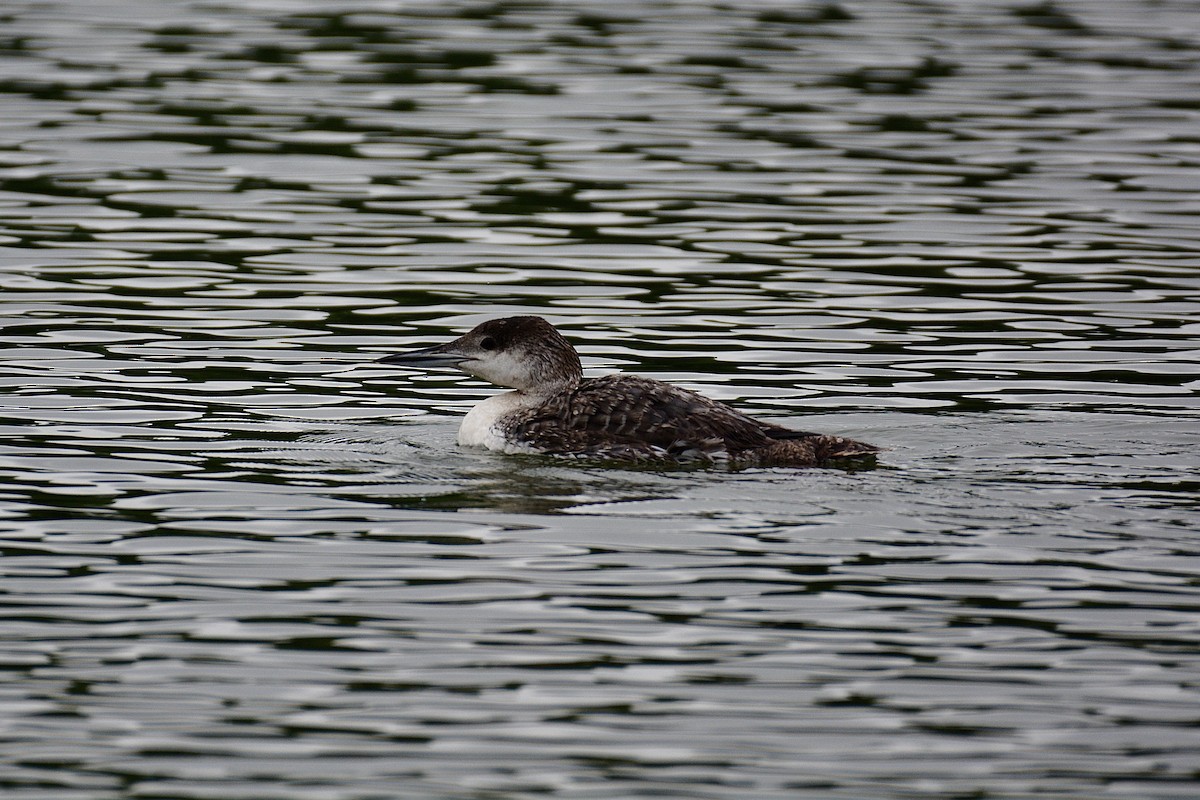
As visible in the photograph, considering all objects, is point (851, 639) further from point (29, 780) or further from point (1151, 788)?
A: point (29, 780)

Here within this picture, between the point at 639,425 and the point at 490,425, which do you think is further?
the point at 490,425

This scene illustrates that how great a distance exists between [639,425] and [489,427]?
2.65 ft

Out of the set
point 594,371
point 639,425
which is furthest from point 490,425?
point 594,371

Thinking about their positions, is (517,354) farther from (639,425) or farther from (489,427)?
(639,425)

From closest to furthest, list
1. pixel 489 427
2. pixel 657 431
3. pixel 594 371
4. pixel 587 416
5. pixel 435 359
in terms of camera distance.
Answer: pixel 657 431, pixel 587 416, pixel 489 427, pixel 435 359, pixel 594 371

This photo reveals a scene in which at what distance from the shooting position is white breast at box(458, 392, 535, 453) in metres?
10.5

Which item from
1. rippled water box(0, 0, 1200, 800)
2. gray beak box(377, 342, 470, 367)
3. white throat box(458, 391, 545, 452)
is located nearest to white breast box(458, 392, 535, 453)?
white throat box(458, 391, 545, 452)

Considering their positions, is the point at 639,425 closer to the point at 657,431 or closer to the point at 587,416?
the point at 657,431

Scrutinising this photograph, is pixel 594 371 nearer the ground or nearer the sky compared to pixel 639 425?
nearer the ground

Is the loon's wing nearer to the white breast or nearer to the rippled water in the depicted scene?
the white breast

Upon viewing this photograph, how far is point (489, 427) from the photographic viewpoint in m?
10.6

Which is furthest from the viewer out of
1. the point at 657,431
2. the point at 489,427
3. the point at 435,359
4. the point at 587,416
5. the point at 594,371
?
the point at 594,371

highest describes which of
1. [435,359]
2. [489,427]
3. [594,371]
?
[435,359]

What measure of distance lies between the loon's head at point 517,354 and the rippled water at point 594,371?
41 cm
